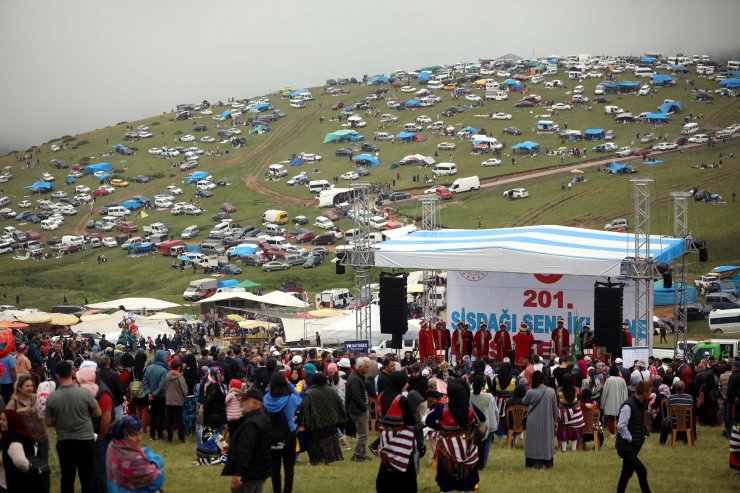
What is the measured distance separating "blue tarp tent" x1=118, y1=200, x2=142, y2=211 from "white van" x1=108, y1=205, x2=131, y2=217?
2.26 ft

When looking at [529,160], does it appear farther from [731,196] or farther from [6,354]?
[6,354]

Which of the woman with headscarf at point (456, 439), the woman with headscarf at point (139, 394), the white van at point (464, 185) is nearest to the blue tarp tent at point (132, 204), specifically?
the white van at point (464, 185)

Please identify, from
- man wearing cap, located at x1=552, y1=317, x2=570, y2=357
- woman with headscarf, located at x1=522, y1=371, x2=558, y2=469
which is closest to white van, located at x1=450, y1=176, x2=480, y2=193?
man wearing cap, located at x1=552, y1=317, x2=570, y2=357

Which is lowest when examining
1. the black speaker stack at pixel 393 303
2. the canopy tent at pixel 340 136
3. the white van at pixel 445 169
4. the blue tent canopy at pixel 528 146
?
the black speaker stack at pixel 393 303

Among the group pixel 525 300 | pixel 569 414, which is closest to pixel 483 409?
pixel 569 414

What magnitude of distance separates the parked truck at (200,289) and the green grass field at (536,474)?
43484 millimetres

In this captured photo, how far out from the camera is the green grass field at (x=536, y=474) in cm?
1097

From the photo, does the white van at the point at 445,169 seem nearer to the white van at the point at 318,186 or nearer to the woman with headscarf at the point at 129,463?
the white van at the point at 318,186

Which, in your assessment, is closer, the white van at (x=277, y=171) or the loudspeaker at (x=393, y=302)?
the loudspeaker at (x=393, y=302)

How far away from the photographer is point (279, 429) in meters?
9.91

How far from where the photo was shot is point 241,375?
1552cm

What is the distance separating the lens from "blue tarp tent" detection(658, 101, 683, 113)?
306 ft

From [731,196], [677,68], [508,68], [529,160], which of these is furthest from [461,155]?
[508,68]

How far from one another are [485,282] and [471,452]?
55.6 feet
